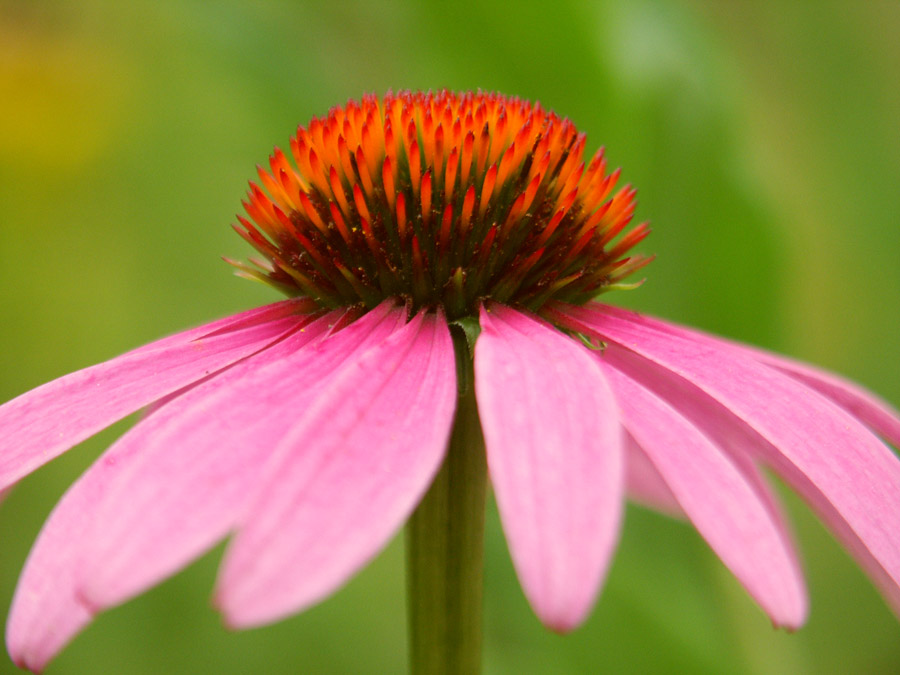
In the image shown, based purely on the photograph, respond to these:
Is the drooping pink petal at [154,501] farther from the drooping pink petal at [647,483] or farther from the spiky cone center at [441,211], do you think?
the drooping pink petal at [647,483]

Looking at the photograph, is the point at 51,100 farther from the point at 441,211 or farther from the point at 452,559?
the point at 452,559

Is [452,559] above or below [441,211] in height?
below

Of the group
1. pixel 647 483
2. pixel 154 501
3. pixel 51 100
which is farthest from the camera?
pixel 51 100

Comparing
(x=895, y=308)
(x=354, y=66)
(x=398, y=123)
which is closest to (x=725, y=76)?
(x=895, y=308)

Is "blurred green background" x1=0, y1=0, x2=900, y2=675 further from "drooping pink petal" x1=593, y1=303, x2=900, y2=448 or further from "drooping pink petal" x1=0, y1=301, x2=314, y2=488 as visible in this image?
"drooping pink petal" x1=0, y1=301, x2=314, y2=488

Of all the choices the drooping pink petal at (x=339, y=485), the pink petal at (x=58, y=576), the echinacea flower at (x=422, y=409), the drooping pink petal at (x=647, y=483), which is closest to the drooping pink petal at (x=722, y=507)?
the echinacea flower at (x=422, y=409)

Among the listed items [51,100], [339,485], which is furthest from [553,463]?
[51,100]
